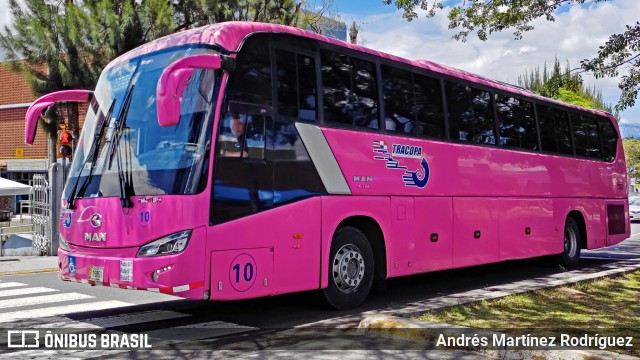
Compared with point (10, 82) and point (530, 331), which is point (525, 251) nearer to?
point (530, 331)

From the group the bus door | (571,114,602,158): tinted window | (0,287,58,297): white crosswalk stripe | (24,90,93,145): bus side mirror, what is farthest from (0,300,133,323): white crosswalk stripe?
(571,114,602,158): tinted window

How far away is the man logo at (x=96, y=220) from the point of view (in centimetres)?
693

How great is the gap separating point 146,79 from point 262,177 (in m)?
1.80

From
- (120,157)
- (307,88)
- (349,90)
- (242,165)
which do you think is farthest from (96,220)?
(349,90)

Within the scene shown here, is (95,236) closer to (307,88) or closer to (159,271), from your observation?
(159,271)

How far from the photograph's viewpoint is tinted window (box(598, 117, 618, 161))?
15.8m

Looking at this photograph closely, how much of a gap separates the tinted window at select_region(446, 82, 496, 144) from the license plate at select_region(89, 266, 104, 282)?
20.3 feet

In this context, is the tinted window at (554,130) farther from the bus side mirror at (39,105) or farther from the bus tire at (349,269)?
the bus side mirror at (39,105)

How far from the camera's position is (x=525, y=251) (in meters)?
12.1

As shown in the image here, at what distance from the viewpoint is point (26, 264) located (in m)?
14.9

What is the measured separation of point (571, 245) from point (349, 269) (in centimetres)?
788

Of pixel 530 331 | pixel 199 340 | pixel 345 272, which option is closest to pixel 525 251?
pixel 345 272

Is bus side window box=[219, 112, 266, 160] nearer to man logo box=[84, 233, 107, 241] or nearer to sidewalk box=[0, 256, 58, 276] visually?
man logo box=[84, 233, 107, 241]

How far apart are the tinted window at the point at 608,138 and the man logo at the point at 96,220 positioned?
13.2 m
